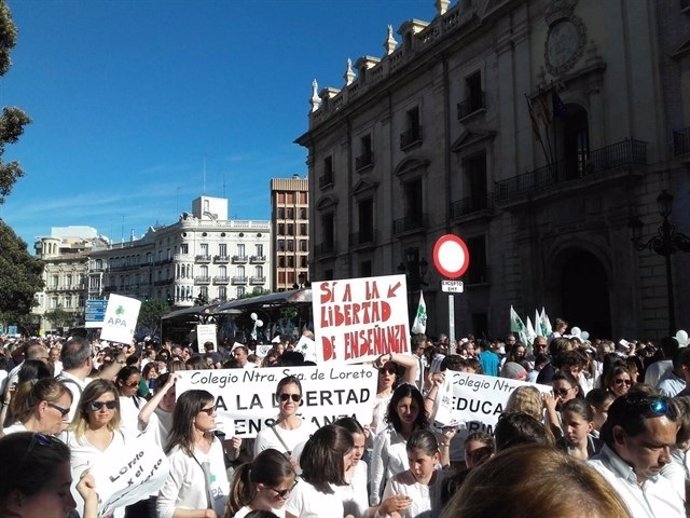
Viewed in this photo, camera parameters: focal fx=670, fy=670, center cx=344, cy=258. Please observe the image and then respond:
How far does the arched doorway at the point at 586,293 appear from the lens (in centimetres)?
2103

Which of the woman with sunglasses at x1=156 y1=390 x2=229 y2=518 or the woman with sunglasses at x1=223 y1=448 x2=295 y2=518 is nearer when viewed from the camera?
the woman with sunglasses at x1=223 y1=448 x2=295 y2=518

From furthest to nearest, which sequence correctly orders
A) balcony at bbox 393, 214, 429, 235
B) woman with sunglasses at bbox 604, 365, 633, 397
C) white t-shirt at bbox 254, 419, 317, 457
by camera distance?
balcony at bbox 393, 214, 429, 235, woman with sunglasses at bbox 604, 365, 633, 397, white t-shirt at bbox 254, 419, 317, 457

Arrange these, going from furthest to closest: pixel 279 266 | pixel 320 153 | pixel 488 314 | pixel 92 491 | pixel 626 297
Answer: pixel 279 266 → pixel 320 153 → pixel 488 314 → pixel 626 297 → pixel 92 491

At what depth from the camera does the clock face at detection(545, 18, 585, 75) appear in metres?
21.5

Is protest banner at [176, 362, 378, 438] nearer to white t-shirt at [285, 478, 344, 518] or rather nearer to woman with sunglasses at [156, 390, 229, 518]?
woman with sunglasses at [156, 390, 229, 518]

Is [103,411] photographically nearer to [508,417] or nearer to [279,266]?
[508,417]

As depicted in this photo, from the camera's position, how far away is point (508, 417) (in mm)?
3904

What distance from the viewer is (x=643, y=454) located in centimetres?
300

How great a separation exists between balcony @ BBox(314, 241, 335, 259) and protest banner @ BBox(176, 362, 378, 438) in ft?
96.4

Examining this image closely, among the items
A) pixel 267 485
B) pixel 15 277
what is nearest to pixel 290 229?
pixel 15 277

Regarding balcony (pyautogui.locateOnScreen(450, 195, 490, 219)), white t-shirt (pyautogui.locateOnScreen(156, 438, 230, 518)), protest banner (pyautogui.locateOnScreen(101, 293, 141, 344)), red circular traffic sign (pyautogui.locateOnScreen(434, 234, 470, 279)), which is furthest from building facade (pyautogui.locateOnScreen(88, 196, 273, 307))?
white t-shirt (pyautogui.locateOnScreen(156, 438, 230, 518))

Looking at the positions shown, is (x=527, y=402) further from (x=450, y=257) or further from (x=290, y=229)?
(x=290, y=229)

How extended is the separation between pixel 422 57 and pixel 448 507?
29719 mm

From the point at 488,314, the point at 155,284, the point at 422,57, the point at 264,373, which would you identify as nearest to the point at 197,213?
the point at 155,284
